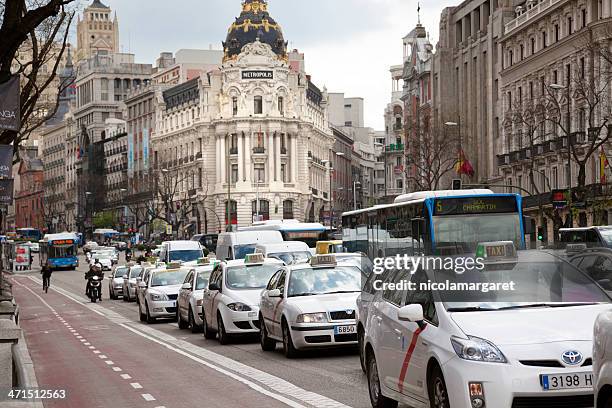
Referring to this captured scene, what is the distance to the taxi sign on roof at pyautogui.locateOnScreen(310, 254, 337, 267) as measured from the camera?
21.8 m

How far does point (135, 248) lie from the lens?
130000 millimetres

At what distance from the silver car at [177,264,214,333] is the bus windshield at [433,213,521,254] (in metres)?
5.43

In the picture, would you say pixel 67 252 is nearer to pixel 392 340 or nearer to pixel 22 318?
pixel 22 318

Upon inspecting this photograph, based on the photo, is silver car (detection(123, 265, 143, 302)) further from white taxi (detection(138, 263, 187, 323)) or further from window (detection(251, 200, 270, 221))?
window (detection(251, 200, 270, 221))

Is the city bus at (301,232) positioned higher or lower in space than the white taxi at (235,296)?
higher

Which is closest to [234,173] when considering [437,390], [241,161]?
[241,161]

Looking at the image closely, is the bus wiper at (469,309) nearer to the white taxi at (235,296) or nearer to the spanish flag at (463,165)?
the white taxi at (235,296)

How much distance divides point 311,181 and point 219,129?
50.8ft

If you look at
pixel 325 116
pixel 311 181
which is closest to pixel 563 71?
pixel 311 181

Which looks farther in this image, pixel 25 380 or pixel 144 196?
pixel 144 196

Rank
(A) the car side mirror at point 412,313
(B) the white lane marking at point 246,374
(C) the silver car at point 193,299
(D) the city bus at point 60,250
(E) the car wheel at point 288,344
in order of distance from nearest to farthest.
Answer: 1. (A) the car side mirror at point 412,313
2. (B) the white lane marking at point 246,374
3. (E) the car wheel at point 288,344
4. (C) the silver car at point 193,299
5. (D) the city bus at point 60,250

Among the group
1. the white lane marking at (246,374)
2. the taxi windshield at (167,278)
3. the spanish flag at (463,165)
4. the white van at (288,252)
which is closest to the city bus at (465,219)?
the white van at (288,252)

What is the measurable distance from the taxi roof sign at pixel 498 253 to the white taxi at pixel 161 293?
24355 mm

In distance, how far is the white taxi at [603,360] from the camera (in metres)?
8.66
